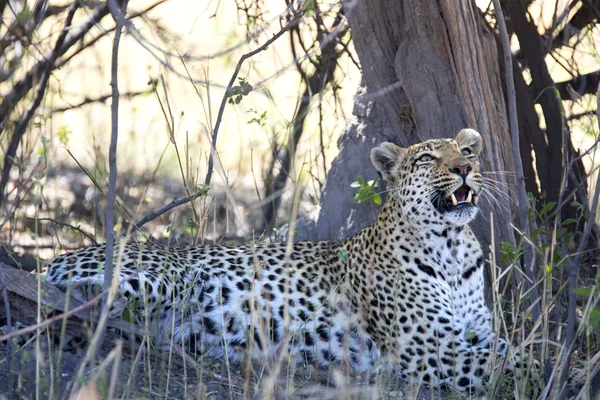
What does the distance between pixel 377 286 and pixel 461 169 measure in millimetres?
1143

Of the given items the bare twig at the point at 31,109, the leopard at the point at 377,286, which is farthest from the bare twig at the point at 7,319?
the bare twig at the point at 31,109

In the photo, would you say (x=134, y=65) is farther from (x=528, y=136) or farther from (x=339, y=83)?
(x=528, y=136)

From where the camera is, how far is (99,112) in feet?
41.5

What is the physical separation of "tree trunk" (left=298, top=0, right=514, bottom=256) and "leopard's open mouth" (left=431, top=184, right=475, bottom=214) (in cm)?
59

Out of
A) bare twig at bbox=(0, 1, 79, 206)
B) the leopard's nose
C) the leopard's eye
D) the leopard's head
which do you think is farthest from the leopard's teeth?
bare twig at bbox=(0, 1, 79, 206)

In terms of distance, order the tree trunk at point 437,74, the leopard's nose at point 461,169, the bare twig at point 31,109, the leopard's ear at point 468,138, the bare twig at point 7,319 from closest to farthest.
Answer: the bare twig at point 7,319
the leopard's nose at point 461,169
the leopard's ear at point 468,138
the tree trunk at point 437,74
the bare twig at point 31,109

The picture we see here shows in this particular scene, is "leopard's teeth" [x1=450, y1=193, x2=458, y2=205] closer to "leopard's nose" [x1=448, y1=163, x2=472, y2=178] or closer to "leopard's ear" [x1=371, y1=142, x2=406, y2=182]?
"leopard's nose" [x1=448, y1=163, x2=472, y2=178]

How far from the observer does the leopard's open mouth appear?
20.0ft

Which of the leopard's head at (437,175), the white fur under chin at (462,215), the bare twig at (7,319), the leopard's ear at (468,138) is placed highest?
the leopard's ear at (468,138)

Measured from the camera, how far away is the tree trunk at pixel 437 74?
263 inches

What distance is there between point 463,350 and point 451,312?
1.00 feet

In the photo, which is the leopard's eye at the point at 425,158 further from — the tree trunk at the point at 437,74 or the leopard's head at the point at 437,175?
the tree trunk at the point at 437,74

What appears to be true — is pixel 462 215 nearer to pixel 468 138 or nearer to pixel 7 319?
pixel 468 138

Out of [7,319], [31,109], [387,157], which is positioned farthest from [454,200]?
[31,109]
